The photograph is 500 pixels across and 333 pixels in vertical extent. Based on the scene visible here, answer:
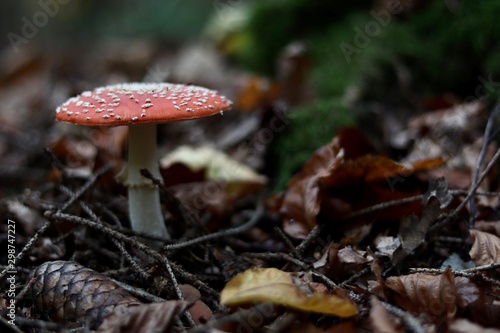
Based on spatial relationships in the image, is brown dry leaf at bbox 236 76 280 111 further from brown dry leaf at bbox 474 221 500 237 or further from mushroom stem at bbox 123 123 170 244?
brown dry leaf at bbox 474 221 500 237

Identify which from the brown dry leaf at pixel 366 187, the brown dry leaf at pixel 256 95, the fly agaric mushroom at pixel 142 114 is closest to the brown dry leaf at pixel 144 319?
the fly agaric mushroom at pixel 142 114

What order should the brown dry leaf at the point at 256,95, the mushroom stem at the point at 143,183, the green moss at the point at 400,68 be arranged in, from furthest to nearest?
the brown dry leaf at the point at 256,95
the green moss at the point at 400,68
the mushroom stem at the point at 143,183

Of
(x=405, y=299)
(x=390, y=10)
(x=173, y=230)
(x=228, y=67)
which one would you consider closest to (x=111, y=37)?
(x=228, y=67)

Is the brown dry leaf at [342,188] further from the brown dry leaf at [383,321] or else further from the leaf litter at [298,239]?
the brown dry leaf at [383,321]

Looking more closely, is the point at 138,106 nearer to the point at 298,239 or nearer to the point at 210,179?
the point at 298,239

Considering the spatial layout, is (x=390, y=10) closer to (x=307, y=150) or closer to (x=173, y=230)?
(x=307, y=150)
